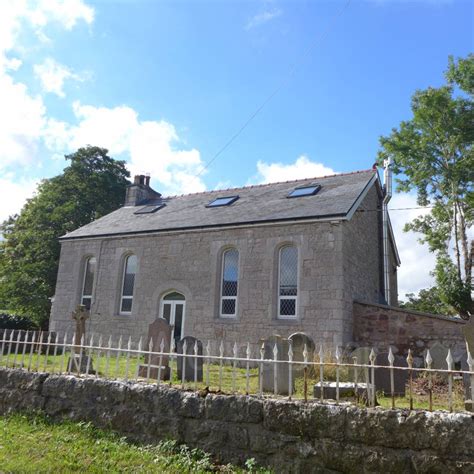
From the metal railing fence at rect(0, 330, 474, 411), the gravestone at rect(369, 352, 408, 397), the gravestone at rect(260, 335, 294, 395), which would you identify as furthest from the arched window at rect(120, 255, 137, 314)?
the gravestone at rect(369, 352, 408, 397)

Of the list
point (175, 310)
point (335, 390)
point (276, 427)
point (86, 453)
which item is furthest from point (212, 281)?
point (276, 427)

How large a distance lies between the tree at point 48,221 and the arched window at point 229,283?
47.6 feet

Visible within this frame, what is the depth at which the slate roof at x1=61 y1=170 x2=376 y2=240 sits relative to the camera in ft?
47.6

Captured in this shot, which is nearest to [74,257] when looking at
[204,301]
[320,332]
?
[204,301]

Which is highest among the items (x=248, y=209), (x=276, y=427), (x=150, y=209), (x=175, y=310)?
(x=150, y=209)

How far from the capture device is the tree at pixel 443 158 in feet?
73.8

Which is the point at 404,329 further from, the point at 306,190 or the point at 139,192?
the point at 139,192

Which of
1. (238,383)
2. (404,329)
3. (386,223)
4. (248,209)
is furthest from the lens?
(386,223)

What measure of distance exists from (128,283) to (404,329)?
416 inches

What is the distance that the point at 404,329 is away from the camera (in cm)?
1313

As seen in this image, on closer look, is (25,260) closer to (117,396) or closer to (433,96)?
(117,396)

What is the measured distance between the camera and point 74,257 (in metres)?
19.0

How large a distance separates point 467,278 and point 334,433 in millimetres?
19398

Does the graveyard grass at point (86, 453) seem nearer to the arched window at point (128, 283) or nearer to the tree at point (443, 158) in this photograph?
the arched window at point (128, 283)
